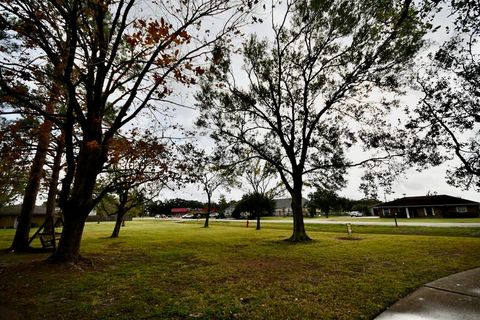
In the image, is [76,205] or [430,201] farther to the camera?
[430,201]

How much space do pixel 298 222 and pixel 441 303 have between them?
A: 37.8 ft

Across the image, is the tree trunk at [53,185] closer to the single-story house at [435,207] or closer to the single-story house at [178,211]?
the single-story house at [435,207]

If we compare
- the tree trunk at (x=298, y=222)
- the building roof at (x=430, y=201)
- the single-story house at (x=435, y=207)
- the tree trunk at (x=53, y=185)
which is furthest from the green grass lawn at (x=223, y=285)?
the building roof at (x=430, y=201)

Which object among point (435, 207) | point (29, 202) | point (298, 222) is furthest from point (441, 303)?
point (435, 207)

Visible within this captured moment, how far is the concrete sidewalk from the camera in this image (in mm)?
4004

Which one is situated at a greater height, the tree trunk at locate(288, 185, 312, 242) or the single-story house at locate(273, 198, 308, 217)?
the single-story house at locate(273, 198, 308, 217)

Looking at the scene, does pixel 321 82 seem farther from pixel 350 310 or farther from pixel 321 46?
pixel 350 310

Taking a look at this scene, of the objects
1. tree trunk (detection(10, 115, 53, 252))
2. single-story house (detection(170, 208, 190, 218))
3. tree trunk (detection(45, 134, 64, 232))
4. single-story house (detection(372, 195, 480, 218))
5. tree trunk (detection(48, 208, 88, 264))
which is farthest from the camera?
single-story house (detection(170, 208, 190, 218))

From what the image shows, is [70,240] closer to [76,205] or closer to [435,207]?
[76,205]

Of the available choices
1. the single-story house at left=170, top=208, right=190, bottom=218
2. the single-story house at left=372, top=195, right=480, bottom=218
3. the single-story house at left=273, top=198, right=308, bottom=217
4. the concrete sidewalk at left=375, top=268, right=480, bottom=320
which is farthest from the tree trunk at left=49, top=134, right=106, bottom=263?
the single-story house at left=170, top=208, right=190, bottom=218

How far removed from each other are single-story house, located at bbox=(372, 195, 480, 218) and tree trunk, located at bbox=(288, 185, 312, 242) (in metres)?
45.3

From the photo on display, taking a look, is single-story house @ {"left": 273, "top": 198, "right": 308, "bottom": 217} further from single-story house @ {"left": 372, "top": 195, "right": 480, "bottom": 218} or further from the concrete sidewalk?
the concrete sidewalk

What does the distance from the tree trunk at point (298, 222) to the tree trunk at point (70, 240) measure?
38.2ft

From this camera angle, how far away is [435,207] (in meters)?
52.3
